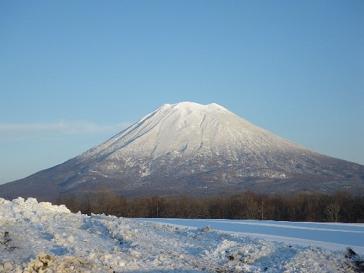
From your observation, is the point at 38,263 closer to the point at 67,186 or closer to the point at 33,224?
the point at 33,224

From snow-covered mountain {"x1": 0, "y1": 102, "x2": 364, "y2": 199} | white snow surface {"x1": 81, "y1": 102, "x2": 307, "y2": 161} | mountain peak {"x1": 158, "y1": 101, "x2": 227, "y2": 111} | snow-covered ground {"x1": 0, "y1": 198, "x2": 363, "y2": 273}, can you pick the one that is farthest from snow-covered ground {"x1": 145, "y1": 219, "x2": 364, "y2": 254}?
mountain peak {"x1": 158, "y1": 101, "x2": 227, "y2": 111}

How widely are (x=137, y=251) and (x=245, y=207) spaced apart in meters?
39.5

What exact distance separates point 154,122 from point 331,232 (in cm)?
15428

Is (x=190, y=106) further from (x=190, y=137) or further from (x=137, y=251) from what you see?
(x=137, y=251)

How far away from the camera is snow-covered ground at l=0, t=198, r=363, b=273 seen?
1198 cm

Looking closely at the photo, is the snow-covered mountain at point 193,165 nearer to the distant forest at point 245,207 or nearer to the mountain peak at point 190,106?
the mountain peak at point 190,106

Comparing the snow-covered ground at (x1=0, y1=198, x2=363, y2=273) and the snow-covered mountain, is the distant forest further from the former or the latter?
the snow-covered mountain

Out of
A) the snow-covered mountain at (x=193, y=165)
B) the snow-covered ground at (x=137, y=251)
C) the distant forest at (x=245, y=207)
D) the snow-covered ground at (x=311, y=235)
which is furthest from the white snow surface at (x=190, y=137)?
the snow-covered ground at (x=137, y=251)

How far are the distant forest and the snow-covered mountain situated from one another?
48608 mm

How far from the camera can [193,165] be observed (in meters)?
141

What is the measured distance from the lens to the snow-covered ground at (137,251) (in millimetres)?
11977

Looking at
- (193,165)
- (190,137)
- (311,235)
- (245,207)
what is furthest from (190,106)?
(311,235)

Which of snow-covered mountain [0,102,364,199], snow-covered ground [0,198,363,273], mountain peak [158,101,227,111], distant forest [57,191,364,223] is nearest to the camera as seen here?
snow-covered ground [0,198,363,273]

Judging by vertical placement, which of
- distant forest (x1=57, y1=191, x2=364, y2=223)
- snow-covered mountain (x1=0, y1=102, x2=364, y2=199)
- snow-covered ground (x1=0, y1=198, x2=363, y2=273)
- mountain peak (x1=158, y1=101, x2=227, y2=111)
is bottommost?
snow-covered ground (x1=0, y1=198, x2=363, y2=273)
